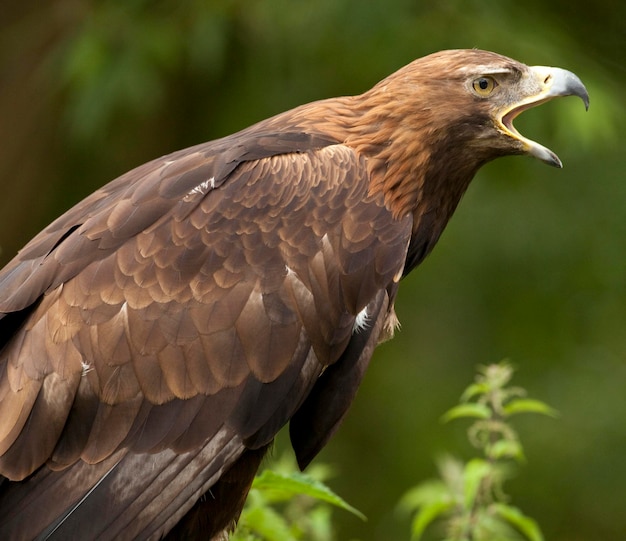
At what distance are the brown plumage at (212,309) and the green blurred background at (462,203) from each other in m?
3.09

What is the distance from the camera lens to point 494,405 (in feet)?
14.0

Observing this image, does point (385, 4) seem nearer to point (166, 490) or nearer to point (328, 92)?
point (328, 92)

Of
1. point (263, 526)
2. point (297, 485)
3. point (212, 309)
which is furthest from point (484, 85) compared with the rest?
point (263, 526)

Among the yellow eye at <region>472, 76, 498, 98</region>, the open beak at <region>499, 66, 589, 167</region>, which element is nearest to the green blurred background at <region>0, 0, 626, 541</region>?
the open beak at <region>499, 66, 589, 167</region>

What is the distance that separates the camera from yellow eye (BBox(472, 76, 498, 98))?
4.34 m

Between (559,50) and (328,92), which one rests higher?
(559,50)

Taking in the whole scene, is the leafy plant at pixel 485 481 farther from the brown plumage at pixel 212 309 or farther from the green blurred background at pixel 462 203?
the green blurred background at pixel 462 203

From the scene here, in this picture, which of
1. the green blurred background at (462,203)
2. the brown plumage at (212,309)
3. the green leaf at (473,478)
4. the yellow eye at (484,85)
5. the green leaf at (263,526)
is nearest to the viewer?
the brown plumage at (212,309)

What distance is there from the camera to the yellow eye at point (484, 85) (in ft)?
14.2

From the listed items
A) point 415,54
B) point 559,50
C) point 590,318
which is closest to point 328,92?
point 415,54

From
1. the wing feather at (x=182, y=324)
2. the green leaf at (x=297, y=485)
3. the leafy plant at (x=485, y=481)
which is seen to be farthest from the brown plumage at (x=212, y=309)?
the leafy plant at (x=485, y=481)

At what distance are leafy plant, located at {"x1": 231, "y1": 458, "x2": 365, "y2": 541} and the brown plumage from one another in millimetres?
83

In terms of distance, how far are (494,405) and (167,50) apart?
435cm

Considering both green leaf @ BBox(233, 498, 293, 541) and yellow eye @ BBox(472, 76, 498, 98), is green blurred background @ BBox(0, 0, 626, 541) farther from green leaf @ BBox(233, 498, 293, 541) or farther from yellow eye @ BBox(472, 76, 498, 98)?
green leaf @ BBox(233, 498, 293, 541)
